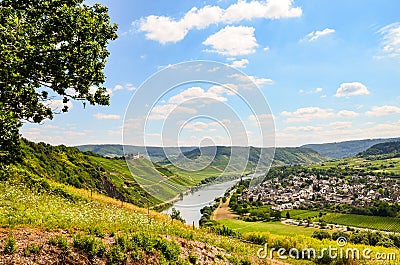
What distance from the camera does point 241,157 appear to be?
1762cm

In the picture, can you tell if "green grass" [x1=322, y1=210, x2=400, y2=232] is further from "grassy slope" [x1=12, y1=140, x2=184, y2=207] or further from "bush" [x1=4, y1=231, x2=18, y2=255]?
"bush" [x1=4, y1=231, x2=18, y2=255]

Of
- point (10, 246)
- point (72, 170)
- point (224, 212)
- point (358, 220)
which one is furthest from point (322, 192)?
point (10, 246)

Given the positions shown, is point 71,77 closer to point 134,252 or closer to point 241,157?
point 134,252

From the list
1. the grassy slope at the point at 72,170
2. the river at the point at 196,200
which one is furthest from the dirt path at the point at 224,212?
the grassy slope at the point at 72,170

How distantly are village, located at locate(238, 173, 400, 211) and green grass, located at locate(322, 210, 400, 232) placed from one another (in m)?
16.6

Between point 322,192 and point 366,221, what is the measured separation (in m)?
54.7

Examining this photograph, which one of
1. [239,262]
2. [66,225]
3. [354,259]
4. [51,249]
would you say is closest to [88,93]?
[66,225]

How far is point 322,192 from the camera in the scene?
136 meters

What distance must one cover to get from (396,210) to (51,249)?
103 m

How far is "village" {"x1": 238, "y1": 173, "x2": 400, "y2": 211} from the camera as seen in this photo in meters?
111

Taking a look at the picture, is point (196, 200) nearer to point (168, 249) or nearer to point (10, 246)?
point (168, 249)

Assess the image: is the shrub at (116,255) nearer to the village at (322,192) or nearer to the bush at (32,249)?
the bush at (32,249)

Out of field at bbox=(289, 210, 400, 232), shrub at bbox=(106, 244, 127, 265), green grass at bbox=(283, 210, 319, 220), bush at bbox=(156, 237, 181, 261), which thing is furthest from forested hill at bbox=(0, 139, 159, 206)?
field at bbox=(289, 210, 400, 232)

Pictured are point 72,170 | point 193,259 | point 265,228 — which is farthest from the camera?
point 265,228
